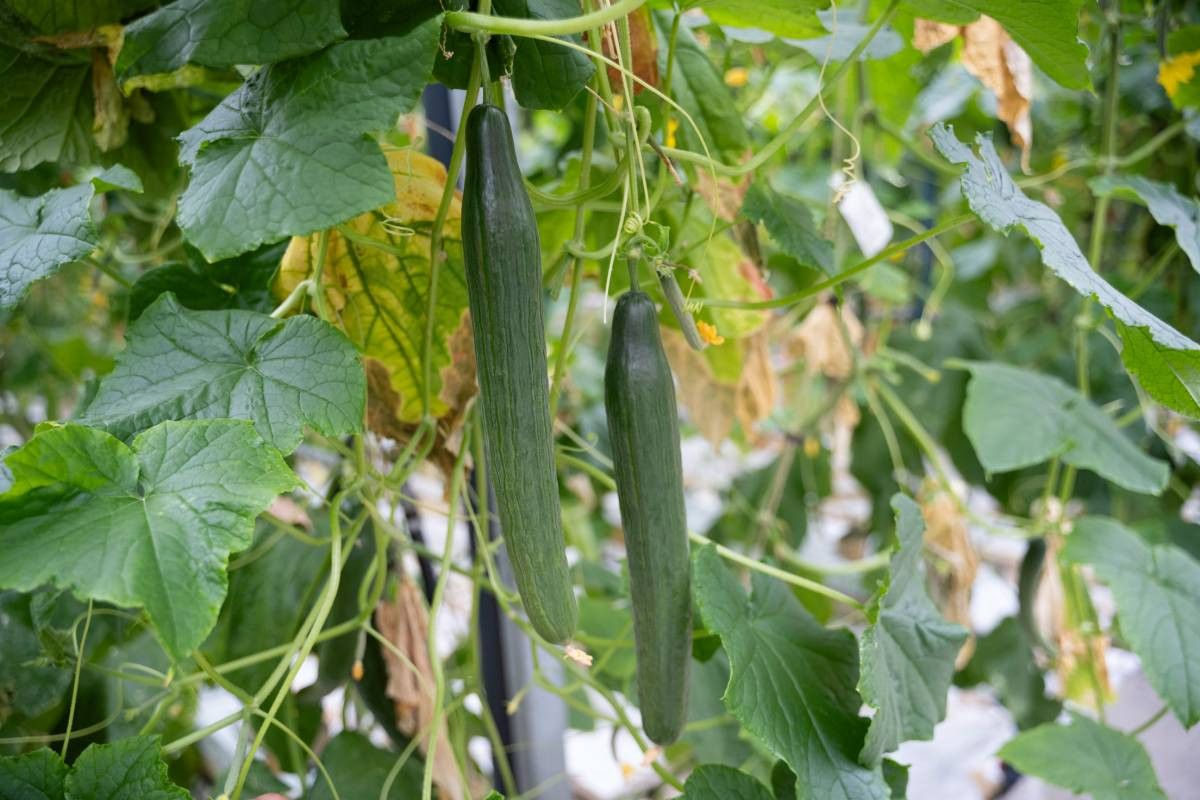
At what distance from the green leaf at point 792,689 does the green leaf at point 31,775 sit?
390mm

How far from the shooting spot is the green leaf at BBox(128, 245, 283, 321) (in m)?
0.70

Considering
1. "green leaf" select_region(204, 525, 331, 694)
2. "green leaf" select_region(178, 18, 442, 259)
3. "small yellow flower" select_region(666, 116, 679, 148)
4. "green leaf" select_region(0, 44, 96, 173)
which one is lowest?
"green leaf" select_region(204, 525, 331, 694)

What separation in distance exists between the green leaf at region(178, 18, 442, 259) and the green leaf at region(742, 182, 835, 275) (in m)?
0.37

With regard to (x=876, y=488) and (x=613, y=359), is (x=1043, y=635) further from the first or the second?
(x=613, y=359)

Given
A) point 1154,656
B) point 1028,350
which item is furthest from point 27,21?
point 1028,350

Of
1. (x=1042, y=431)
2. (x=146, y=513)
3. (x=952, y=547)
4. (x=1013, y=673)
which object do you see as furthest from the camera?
(x=1013, y=673)

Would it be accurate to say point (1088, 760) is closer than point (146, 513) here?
No

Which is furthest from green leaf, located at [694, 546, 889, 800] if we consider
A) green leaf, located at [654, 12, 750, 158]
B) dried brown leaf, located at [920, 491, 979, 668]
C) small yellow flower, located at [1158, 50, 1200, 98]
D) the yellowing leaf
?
small yellow flower, located at [1158, 50, 1200, 98]

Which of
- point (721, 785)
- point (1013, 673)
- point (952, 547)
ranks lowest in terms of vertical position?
point (1013, 673)

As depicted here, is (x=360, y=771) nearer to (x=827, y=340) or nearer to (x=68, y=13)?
(x=68, y=13)

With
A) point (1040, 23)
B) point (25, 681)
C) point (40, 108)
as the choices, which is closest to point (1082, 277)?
point (1040, 23)

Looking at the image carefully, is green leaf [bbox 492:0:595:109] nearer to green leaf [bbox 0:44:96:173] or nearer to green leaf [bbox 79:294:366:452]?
green leaf [bbox 79:294:366:452]

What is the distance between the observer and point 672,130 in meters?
0.81

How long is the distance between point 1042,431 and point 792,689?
0.56m
